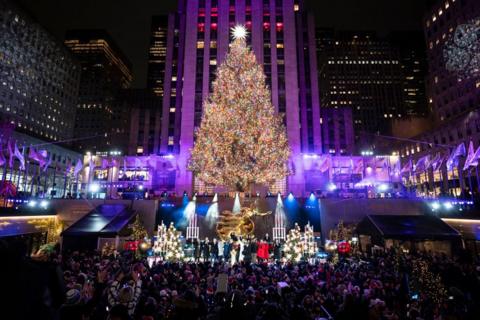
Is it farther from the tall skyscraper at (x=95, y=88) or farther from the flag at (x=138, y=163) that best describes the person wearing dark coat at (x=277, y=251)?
the tall skyscraper at (x=95, y=88)

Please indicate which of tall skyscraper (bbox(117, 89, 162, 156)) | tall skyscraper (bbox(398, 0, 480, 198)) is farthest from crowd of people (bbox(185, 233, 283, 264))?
tall skyscraper (bbox(117, 89, 162, 156))

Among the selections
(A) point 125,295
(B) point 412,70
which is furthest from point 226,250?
(B) point 412,70

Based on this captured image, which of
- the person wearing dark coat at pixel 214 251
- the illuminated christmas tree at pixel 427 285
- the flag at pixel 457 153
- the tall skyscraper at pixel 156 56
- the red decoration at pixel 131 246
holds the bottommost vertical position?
the person wearing dark coat at pixel 214 251

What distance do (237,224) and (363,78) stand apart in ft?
408

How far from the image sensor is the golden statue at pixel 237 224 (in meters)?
24.7

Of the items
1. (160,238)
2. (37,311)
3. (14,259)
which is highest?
(14,259)

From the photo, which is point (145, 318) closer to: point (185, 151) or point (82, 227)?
point (82, 227)

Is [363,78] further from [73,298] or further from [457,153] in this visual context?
[73,298]

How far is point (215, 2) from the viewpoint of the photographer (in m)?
53.3

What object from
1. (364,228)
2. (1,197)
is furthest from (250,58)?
(1,197)

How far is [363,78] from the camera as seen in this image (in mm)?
129875

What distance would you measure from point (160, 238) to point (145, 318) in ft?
53.5

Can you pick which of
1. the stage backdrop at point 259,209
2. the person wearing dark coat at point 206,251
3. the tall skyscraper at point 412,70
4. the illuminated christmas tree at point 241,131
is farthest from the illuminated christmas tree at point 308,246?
Result: the tall skyscraper at point 412,70

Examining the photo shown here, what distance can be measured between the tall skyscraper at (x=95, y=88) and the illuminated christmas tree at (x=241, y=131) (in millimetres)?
82216
